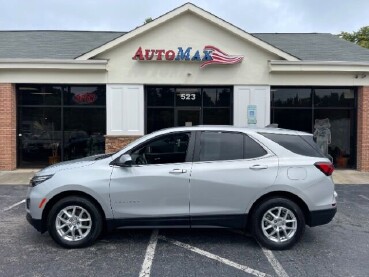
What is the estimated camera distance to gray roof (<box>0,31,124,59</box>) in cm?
1295

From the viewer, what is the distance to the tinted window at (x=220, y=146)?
5.00 meters

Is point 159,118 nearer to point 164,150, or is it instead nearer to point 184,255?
point 164,150

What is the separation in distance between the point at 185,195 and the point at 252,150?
117 centimetres

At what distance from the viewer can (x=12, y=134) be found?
489 inches

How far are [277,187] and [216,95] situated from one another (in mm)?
8292

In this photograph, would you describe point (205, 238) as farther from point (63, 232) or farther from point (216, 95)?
point (216, 95)

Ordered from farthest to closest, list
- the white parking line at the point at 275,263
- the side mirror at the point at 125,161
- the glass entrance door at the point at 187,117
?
the glass entrance door at the point at 187,117 → the side mirror at the point at 125,161 → the white parking line at the point at 275,263

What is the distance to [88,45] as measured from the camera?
47.0 ft

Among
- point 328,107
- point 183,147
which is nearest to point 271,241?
point 183,147

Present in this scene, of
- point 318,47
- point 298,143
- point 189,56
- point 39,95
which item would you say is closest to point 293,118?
point 318,47

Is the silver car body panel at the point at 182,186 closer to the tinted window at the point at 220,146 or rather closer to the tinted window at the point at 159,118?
the tinted window at the point at 220,146

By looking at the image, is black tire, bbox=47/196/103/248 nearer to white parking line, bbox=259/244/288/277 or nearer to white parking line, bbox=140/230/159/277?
white parking line, bbox=140/230/159/277

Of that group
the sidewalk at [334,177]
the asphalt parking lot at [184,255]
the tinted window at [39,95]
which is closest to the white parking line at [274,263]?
the asphalt parking lot at [184,255]

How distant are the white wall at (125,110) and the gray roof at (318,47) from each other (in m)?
6.01
